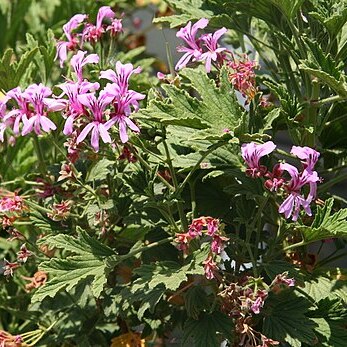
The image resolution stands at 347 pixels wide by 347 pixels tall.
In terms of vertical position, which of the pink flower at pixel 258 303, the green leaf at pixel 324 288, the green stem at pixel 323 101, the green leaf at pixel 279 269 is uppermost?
the green stem at pixel 323 101

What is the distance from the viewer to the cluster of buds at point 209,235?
106 cm

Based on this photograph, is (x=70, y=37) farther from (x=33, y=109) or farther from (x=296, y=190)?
(x=296, y=190)

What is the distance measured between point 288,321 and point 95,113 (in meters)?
0.39

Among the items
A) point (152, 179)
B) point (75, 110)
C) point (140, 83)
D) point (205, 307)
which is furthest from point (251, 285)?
point (140, 83)

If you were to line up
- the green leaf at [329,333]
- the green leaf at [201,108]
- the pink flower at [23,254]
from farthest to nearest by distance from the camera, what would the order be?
the pink flower at [23,254] < the green leaf at [329,333] < the green leaf at [201,108]

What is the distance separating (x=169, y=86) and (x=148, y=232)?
0.28 metres

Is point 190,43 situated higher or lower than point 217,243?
→ higher

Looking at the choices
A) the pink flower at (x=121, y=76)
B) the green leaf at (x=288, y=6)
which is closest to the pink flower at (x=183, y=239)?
the pink flower at (x=121, y=76)

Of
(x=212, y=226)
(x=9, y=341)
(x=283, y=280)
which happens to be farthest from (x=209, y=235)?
Result: (x=9, y=341)

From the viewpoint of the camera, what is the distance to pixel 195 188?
1.25 m

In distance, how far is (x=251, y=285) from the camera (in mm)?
1092

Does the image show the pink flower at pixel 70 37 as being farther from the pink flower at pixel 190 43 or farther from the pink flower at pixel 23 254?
the pink flower at pixel 23 254

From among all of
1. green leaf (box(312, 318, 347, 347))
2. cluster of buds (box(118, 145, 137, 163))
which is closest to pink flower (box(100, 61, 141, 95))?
cluster of buds (box(118, 145, 137, 163))

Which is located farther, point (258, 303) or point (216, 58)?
point (216, 58)
